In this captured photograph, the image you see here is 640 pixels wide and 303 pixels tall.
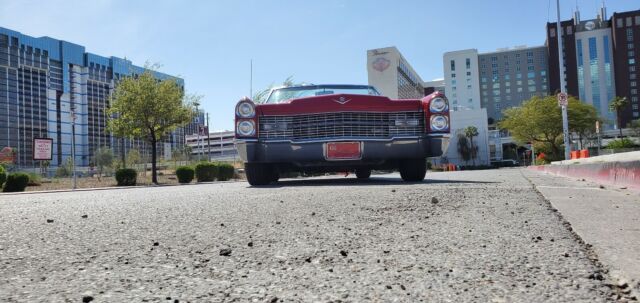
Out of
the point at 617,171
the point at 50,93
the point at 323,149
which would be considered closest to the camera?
the point at 617,171

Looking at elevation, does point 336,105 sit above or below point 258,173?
above

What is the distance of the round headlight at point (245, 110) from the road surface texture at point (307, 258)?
12.1 feet

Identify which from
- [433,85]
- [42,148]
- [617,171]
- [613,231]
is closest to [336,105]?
[617,171]

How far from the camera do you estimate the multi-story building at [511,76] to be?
12575cm

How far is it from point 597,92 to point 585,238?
136 metres

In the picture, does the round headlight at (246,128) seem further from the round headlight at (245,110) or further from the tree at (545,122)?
the tree at (545,122)

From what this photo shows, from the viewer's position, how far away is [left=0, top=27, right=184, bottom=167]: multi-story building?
88.1m

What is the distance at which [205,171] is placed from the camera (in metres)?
Answer: 24.3

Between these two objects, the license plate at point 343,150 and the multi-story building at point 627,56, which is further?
the multi-story building at point 627,56

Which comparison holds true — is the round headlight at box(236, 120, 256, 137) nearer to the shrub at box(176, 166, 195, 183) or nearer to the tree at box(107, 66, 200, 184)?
the shrub at box(176, 166, 195, 183)

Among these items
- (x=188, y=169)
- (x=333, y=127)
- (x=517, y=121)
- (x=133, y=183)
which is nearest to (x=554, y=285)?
(x=333, y=127)

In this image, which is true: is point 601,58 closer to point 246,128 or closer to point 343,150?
point 343,150

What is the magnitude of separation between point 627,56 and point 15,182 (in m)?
130

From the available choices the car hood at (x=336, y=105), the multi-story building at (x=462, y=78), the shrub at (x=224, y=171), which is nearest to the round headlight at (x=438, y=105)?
the car hood at (x=336, y=105)
